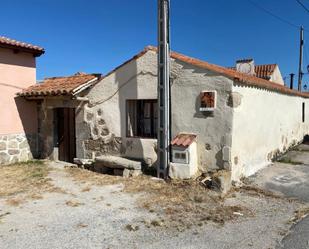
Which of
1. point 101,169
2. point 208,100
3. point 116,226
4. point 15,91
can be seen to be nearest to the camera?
point 116,226

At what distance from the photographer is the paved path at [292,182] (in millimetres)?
4746

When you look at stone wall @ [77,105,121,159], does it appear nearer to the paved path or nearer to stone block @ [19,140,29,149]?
stone block @ [19,140,29,149]

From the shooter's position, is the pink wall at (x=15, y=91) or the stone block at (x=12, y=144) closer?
the pink wall at (x=15, y=91)

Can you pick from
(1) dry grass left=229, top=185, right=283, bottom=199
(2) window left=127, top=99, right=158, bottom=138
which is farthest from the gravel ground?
(2) window left=127, top=99, right=158, bottom=138

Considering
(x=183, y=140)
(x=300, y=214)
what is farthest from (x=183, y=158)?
(x=300, y=214)

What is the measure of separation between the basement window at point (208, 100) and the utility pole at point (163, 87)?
2.85 ft

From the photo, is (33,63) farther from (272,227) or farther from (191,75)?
(272,227)

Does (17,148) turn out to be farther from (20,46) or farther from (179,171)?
(179,171)

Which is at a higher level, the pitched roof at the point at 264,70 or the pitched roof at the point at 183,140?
the pitched roof at the point at 264,70

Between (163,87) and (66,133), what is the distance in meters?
4.63

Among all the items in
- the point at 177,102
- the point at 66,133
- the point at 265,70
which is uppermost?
the point at 265,70

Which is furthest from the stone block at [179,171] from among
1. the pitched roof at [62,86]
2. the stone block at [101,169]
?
the pitched roof at [62,86]

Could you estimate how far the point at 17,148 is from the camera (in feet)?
35.3

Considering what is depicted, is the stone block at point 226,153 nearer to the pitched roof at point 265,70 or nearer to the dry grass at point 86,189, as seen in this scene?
the dry grass at point 86,189
